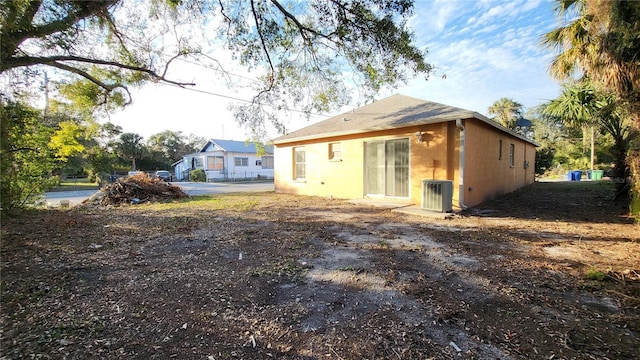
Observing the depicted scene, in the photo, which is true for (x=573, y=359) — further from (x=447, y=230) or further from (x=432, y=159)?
(x=432, y=159)

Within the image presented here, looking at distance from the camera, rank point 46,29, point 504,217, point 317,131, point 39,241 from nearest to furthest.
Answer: point 39,241 < point 46,29 < point 504,217 < point 317,131

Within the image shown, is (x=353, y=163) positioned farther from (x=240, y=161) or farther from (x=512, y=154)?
(x=240, y=161)

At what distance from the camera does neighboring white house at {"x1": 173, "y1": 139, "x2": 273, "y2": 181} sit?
29.2 m

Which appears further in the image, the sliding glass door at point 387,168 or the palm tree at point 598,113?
the sliding glass door at point 387,168

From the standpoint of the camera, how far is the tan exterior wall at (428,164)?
26.2ft

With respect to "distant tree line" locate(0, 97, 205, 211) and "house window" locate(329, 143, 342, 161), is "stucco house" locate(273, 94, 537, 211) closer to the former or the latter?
"house window" locate(329, 143, 342, 161)

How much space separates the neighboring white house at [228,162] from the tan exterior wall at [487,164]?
21179 millimetres

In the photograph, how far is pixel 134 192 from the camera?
443 inches

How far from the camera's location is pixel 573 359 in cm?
190

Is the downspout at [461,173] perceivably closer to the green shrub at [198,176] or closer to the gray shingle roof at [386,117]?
the gray shingle roof at [386,117]

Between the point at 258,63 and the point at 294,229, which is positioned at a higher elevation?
the point at 258,63

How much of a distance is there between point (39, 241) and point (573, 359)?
7.26m

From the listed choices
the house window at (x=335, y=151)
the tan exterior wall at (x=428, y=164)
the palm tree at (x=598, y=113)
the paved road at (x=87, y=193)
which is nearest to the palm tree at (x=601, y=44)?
the palm tree at (x=598, y=113)

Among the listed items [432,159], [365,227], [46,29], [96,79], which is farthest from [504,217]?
[96,79]
